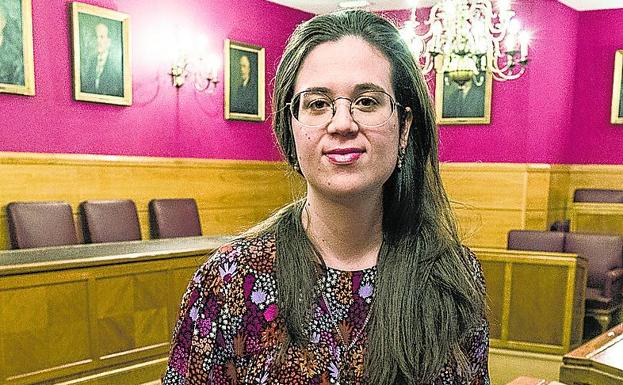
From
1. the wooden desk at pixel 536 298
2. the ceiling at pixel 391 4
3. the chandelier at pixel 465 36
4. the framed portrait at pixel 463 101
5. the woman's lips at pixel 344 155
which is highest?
the ceiling at pixel 391 4

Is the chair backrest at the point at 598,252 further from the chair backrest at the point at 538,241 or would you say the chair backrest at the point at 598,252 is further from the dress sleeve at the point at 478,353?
the dress sleeve at the point at 478,353

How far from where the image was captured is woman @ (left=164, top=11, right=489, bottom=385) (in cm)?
98

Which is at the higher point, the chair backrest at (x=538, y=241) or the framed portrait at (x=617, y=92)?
the framed portrait at (x=617, y=92)

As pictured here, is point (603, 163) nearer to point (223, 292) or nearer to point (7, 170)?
point (7, 170)

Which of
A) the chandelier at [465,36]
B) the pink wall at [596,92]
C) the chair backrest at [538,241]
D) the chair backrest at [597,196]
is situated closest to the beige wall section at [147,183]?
the chandelier at [465,36]

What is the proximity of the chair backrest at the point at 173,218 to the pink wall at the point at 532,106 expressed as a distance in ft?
9.26

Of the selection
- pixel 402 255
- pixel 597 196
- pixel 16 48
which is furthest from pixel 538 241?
pixel 16 48

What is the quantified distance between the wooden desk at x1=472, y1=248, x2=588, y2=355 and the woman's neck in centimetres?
293

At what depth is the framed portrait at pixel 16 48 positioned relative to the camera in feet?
13.8

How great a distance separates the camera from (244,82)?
20.8ft

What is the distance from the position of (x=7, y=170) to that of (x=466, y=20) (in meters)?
3.74

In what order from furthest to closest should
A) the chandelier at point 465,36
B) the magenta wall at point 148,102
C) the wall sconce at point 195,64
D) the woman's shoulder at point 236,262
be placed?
the wall sconce at point 195,64 < the chandelier at point 465,36 < the magenta wall at point 148,102 < the woman's shoulder at point 236,262

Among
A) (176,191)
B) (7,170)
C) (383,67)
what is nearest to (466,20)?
(176,191)

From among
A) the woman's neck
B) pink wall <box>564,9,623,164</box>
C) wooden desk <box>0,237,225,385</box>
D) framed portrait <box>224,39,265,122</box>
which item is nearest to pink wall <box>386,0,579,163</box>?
pink wall <box>564,9,623,164</box>
